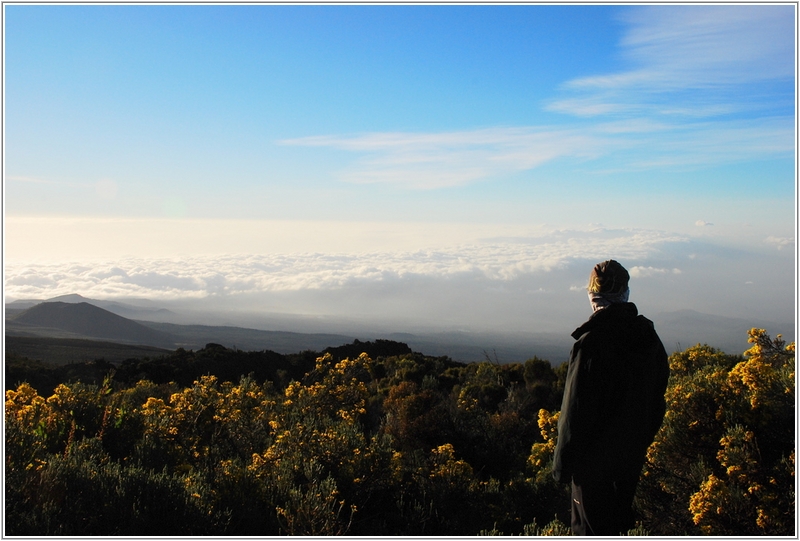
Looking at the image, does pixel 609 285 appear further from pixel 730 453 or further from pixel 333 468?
pixel 333 468

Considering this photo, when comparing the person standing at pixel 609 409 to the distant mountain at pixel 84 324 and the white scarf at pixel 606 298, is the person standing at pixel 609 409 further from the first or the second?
the distant mountain at pixel 84 324

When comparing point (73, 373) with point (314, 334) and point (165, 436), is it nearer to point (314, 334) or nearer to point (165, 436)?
point (165, 436)

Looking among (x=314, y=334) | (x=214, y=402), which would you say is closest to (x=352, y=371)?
(x=214, y=402)

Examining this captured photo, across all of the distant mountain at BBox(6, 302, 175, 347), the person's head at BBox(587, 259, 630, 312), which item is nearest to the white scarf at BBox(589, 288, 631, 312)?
the person's head at BBox(587, 259, 630, 312)

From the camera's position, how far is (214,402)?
7.47m

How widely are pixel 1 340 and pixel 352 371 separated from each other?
4876 millimetres

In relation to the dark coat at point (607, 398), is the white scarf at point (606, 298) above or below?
above

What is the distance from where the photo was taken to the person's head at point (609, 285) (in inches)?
117

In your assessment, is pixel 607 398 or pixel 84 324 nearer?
pixel 607 398

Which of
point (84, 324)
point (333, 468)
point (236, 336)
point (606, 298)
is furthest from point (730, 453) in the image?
point (84, 324)

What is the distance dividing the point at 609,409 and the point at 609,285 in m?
0.62

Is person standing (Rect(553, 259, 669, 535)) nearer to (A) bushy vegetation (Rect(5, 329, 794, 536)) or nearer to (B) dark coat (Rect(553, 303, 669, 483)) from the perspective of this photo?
(B) dark coat (Rect(553, 303, 669, 483))

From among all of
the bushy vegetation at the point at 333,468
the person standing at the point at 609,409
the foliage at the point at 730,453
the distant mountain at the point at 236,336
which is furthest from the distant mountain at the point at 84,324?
the person standing at the point at 609,409

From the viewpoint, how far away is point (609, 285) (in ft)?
9.76
